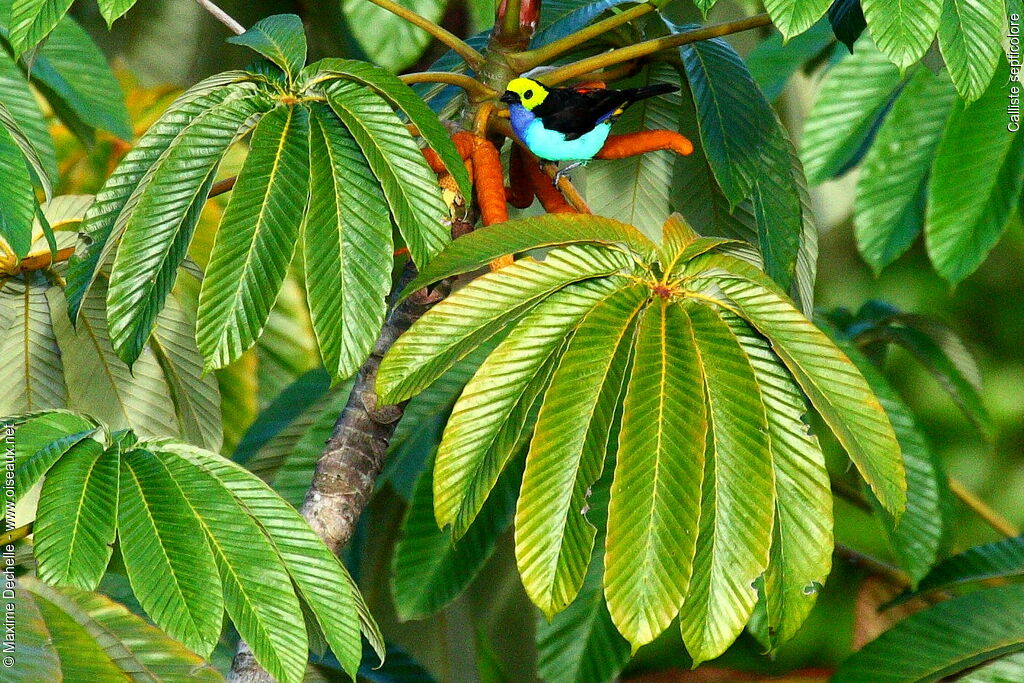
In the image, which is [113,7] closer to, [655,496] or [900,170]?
[655,496]

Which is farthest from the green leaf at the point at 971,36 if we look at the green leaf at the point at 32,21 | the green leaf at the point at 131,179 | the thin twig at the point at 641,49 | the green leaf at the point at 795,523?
the green leaf at the point at 32,21

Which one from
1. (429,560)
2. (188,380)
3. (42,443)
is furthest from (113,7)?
(429,560)

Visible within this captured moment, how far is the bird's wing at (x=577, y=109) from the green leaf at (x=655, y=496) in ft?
0.74

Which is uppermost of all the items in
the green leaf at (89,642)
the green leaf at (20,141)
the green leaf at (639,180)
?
the green leaf at (639,180)

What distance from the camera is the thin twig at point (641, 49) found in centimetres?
80

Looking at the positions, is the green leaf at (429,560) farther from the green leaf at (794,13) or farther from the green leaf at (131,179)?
the green leaf at (794,13)

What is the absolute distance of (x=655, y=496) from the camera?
58cm

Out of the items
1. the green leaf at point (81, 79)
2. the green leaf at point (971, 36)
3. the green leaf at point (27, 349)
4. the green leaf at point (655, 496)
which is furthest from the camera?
the green leaf at point (81, 79)

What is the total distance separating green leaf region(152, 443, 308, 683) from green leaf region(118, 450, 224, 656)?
0.01m

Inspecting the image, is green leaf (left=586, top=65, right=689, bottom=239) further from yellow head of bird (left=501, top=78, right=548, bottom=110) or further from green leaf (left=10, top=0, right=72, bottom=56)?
green leaf (left=10, top=0, right=72, bottom=56)

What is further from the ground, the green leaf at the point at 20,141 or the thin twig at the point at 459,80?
the thin twig at the point at 459,80

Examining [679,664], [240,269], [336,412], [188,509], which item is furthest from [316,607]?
[679,664]

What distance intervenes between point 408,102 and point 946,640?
2.38ft

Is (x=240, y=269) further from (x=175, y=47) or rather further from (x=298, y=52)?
(x=175, y=47)
